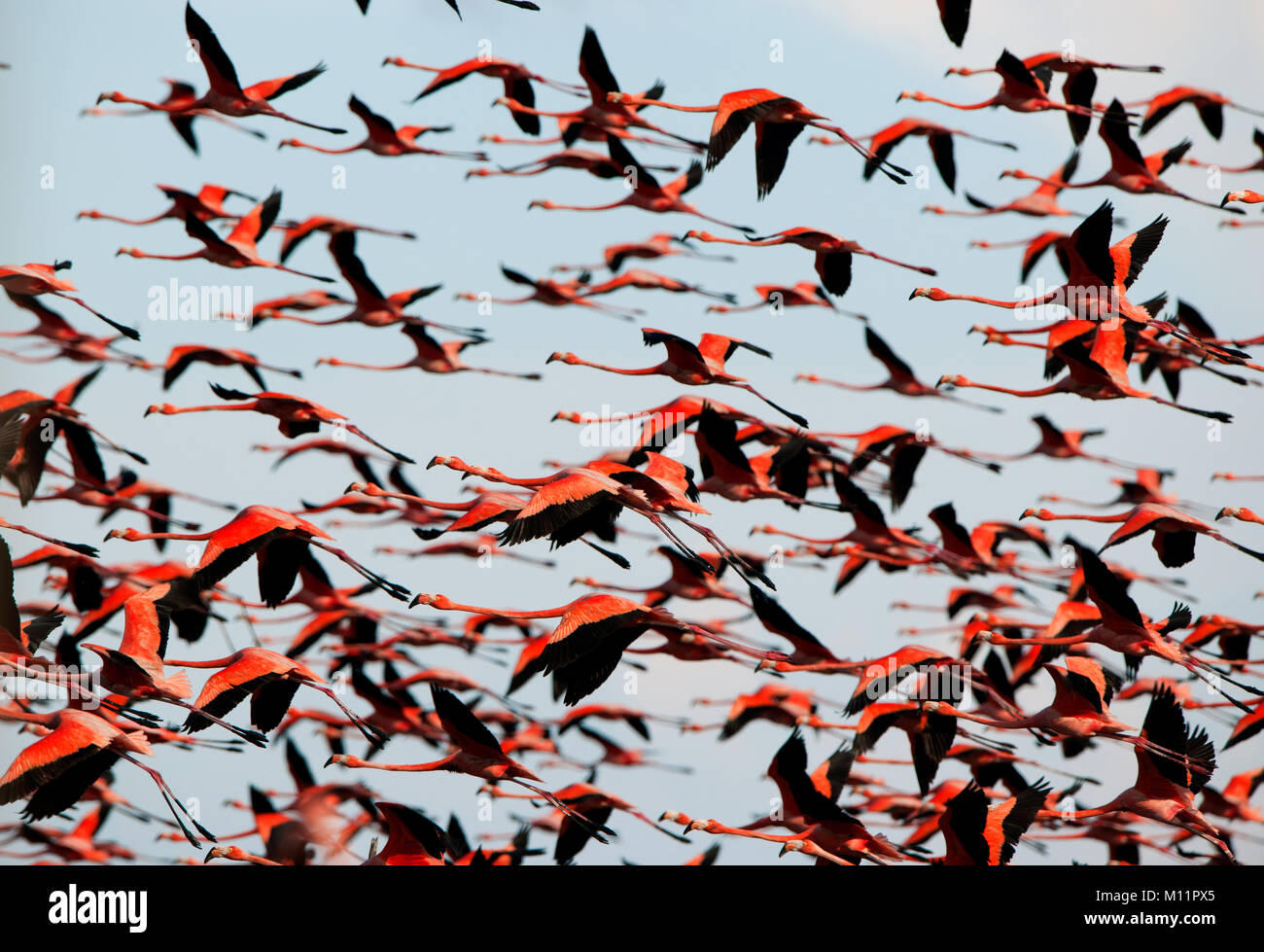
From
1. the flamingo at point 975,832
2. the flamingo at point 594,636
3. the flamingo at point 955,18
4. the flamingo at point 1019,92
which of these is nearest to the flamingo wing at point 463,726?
the flamingo at point 594,636

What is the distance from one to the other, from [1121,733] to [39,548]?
13.8 m

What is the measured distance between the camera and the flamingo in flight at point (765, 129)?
54.9 ft

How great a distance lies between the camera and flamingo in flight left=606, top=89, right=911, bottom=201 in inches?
658

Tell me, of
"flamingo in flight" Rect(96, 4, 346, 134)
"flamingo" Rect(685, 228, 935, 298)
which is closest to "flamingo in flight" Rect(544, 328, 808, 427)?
"flamingo" Rect(685, 228, 935, 298)

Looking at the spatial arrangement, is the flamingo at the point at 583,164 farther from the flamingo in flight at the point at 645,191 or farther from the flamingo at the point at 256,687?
the flamingo at the point at 256,687

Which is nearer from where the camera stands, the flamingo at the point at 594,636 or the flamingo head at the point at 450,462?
the flamingo at the point at 594,636

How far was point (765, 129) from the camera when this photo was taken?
17641mm

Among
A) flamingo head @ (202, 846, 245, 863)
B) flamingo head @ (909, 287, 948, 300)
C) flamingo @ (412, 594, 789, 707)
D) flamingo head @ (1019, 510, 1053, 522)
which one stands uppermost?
flamingo head @ (909, 287, 948, 300)

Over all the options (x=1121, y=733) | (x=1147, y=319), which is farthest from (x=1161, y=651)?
(x=1147, y=319)

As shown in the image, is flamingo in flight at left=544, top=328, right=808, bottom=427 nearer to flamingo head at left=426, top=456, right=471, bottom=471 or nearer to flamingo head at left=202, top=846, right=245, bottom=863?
flamingo head at left=426, top=456, right=471, bottom=471

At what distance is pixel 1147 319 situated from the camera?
18.5 metres

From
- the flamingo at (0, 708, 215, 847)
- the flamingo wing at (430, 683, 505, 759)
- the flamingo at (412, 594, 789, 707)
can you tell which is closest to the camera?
the flamingo at (0, 708, 215, 847)
